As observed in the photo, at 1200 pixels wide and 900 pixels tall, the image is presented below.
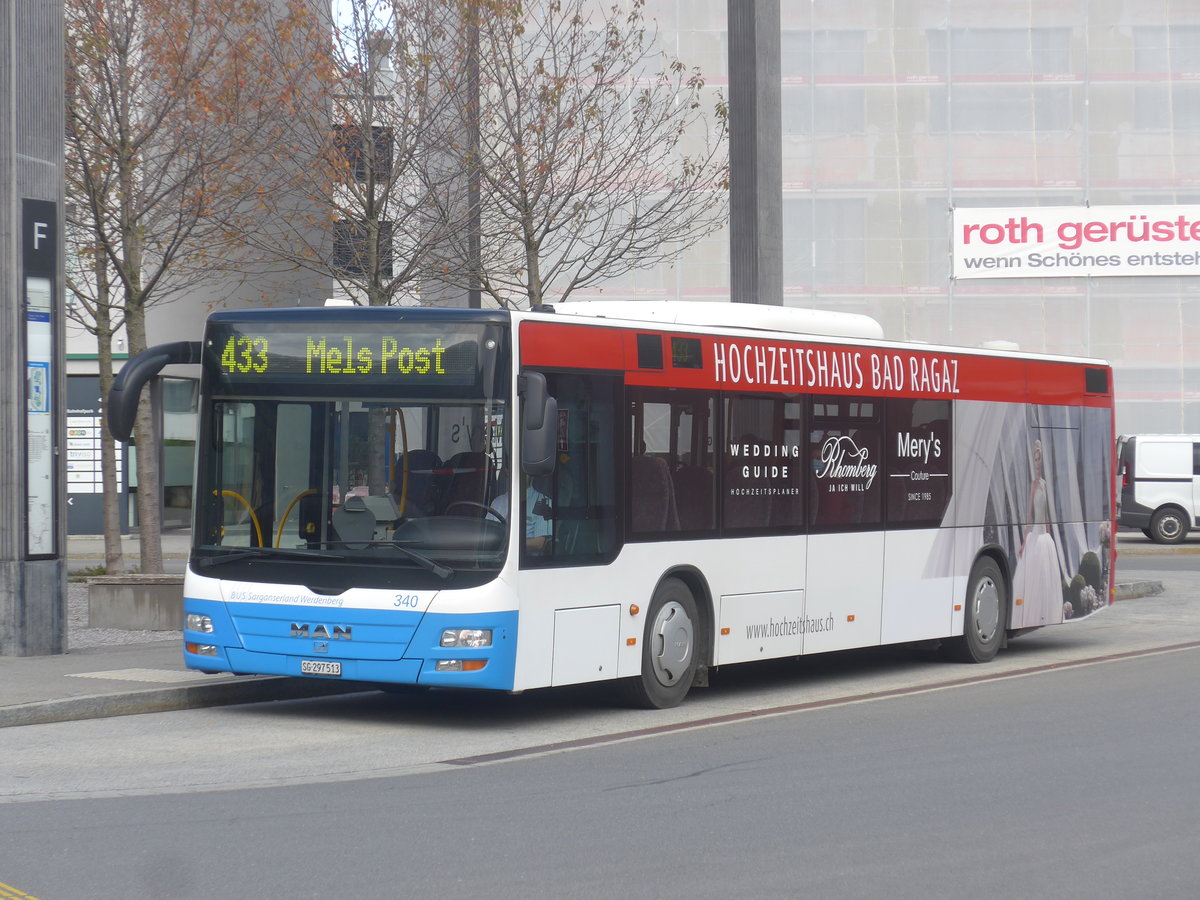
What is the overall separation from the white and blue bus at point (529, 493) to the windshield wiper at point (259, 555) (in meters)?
0.02

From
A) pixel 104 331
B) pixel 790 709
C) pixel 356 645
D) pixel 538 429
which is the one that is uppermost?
pixel 104 331

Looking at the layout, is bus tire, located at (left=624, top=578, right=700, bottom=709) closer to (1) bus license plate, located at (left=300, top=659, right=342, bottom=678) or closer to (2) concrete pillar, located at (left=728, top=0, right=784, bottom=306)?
(1) bus license plate, located at (left=300, top=659, right=342, bottom=678)

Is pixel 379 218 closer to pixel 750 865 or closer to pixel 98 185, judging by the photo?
pixel 98 185

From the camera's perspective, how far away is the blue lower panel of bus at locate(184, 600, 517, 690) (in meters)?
9.98

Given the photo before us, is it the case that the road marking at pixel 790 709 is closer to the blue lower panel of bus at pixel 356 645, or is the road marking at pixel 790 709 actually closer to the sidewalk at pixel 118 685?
the blue lower panel of bus at pixel 356 645

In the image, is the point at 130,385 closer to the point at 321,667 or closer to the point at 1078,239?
the point at 321,667

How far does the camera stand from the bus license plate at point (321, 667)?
33.5 feet

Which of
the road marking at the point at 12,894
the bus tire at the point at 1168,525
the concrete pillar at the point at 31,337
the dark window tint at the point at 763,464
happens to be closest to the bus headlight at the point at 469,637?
the dark window tint at the point at 763,464

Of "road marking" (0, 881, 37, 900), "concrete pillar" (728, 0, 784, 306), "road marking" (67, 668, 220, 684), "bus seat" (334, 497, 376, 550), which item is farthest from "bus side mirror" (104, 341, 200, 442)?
"concrete pillar" (728, 0, 784, 306)

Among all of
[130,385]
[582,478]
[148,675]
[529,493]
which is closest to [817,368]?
[582,478]

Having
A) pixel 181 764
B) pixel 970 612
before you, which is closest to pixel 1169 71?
pixel 970 612

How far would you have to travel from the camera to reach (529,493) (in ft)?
33.6

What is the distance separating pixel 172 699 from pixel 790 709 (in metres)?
4.13

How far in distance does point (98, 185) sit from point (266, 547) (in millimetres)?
8570
